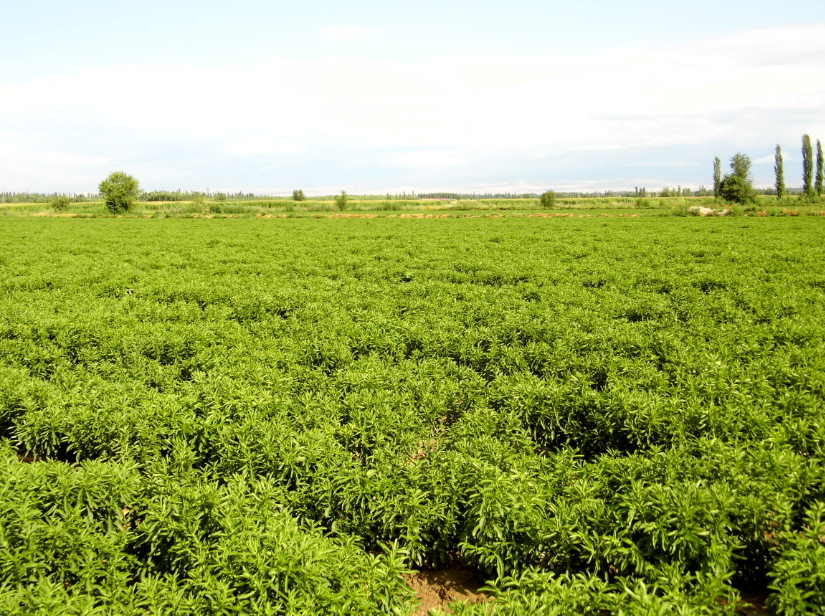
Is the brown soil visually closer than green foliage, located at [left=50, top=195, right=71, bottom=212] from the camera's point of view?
Yes

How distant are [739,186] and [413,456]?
10101cm

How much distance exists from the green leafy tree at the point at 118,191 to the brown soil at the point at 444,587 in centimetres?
9987

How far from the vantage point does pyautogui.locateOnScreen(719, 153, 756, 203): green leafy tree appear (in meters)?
85.6

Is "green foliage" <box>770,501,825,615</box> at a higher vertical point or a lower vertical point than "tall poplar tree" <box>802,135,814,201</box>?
lower

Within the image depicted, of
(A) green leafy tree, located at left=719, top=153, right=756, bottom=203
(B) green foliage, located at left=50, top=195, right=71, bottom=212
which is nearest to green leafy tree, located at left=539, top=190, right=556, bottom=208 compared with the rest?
(A) green leafy tree, located at left=719, top=153, right=756, bottom=203

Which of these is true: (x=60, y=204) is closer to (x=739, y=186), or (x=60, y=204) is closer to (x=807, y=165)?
(x=739, y=186)

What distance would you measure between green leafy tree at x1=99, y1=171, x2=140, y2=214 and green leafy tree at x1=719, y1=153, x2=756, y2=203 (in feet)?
362

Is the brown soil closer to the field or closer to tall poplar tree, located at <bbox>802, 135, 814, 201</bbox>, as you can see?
the field

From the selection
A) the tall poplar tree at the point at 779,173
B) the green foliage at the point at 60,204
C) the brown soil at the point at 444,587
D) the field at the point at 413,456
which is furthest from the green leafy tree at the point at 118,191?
the tall poplar tree at the point at 779,173

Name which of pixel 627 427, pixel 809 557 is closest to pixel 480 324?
pixel 627 427

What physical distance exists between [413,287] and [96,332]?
923cm

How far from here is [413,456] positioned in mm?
7363

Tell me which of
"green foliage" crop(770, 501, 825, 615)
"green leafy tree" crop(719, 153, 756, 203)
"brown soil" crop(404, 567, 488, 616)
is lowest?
"brown soil" crop(404, 567, 488, 616)

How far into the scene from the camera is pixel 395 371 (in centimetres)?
882
